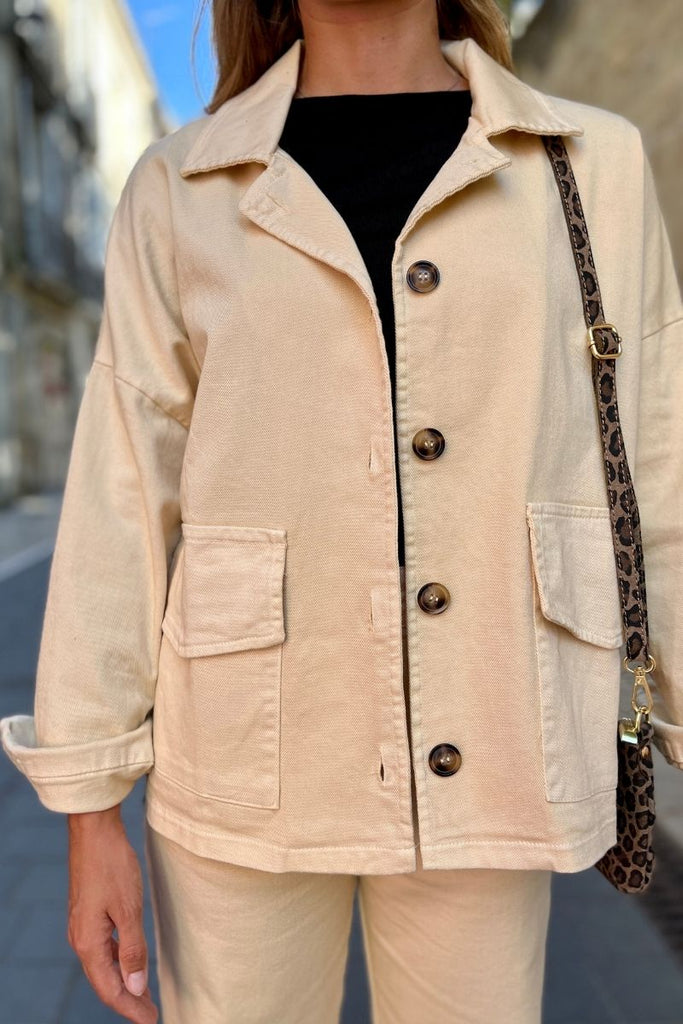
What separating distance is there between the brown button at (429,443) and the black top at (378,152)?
0.05m

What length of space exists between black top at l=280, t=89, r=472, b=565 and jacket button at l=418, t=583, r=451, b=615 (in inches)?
2.4

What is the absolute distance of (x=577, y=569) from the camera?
1.12 meters

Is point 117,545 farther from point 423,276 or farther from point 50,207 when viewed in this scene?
point 50,207

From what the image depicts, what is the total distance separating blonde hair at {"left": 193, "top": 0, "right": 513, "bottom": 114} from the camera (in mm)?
1404

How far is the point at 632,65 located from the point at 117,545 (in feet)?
23.8

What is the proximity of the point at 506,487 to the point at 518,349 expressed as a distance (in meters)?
0.16

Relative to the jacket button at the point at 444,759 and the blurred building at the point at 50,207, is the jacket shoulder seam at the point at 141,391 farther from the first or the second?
the blurred building at the point at 50,207

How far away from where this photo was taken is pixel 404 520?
1.09 metres

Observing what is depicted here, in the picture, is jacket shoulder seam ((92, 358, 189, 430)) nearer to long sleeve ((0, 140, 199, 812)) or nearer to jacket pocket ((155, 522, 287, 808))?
long sleeve ((0, 140, 199, 812))

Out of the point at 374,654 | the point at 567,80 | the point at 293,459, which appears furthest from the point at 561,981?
the point at 567,80

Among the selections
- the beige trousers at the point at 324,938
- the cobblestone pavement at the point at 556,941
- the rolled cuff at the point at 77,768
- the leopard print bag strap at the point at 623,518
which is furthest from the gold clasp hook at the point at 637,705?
the cobblestone pavement at the point at 556,941

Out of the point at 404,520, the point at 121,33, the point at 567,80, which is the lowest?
the point at 404,520

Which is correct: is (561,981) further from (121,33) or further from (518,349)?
(121,33)

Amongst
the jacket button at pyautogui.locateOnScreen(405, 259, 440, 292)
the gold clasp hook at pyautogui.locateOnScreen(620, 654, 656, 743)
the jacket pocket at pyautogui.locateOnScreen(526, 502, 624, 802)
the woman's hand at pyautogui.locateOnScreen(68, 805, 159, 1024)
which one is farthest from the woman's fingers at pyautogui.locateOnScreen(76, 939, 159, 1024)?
the jacket button at pyautogui.locateOnScreen(405, 259, 440, 292)
